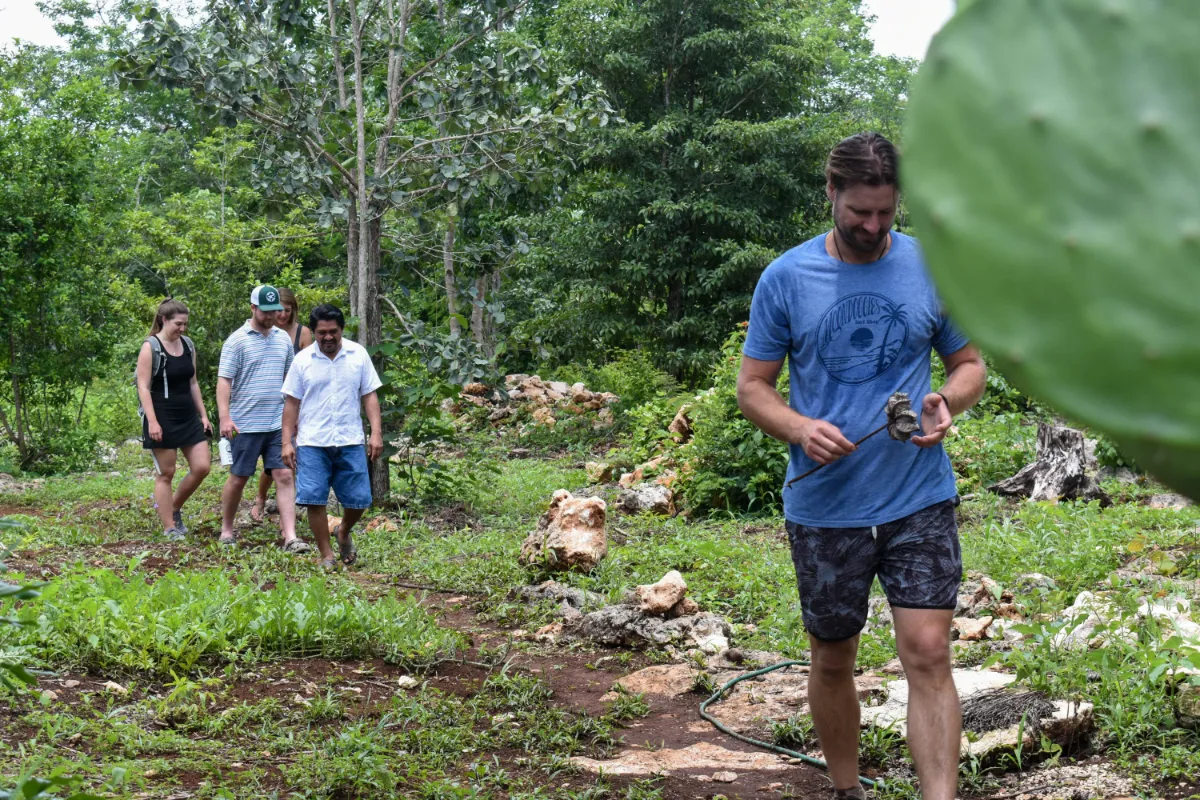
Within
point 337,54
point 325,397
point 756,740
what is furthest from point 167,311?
point 756,740

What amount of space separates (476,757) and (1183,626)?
2.79 m

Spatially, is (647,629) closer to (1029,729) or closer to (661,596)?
(661,596)

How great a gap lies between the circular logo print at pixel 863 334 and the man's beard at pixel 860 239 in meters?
0.12

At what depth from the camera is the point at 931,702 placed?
3244 millimetres

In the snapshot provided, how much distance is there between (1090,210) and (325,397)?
697 centimetres

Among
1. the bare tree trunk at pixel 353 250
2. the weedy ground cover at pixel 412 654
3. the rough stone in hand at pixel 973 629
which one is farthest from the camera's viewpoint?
the bare tree trunk at pixel 353 250

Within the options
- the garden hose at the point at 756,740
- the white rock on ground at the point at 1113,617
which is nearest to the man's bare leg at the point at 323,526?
the garden hose at the point at 756,740

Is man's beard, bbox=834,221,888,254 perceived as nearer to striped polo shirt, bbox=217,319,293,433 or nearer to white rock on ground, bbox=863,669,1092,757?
white rock on ground, bbox=863,669,1092,757

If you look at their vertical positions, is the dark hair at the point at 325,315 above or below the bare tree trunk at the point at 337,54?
below

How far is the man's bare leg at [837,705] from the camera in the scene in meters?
3.50

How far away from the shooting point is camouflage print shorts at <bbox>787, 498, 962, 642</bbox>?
333cm

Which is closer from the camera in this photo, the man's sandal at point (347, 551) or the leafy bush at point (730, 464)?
the man's sandal at point (347, 551)

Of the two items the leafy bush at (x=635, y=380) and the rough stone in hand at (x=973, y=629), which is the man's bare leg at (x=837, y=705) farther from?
the leafy bush at (x=635, y=380)

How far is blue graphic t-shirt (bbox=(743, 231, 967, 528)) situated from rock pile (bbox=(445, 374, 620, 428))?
1242 cm
